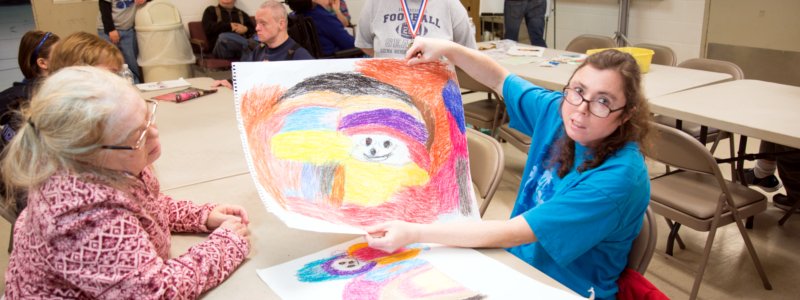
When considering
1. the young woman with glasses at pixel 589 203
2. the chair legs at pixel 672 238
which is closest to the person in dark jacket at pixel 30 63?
the young woman with glasses at pixel 589 203

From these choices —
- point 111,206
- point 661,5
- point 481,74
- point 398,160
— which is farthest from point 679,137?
point 661,5

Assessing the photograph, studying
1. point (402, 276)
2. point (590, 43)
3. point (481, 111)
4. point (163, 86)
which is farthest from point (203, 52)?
point (402, 276)

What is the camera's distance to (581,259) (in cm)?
142

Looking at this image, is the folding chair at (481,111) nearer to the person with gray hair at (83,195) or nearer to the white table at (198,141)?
the white table at (198,141)

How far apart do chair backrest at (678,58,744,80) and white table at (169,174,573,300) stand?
2.71 metres

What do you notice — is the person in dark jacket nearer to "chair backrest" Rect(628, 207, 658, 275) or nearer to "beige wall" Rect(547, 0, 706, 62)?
"chair backrest" Rect(628, 207, 658, 275)

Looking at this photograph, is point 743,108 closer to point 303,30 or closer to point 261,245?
point 261,245

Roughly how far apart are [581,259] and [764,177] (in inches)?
92.7

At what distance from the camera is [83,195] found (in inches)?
41.5

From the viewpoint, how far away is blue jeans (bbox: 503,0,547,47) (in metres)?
5.82

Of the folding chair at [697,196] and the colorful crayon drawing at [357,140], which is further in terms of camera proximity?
the folding chair at [697,196]

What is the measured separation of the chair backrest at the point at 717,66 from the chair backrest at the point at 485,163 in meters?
2.13

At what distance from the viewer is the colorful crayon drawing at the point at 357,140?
58.1 inches

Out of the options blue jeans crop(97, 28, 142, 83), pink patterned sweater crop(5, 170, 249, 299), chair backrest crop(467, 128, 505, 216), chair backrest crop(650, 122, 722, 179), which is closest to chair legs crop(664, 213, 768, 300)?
chair backrest crop(650, 122, 722, 179)
